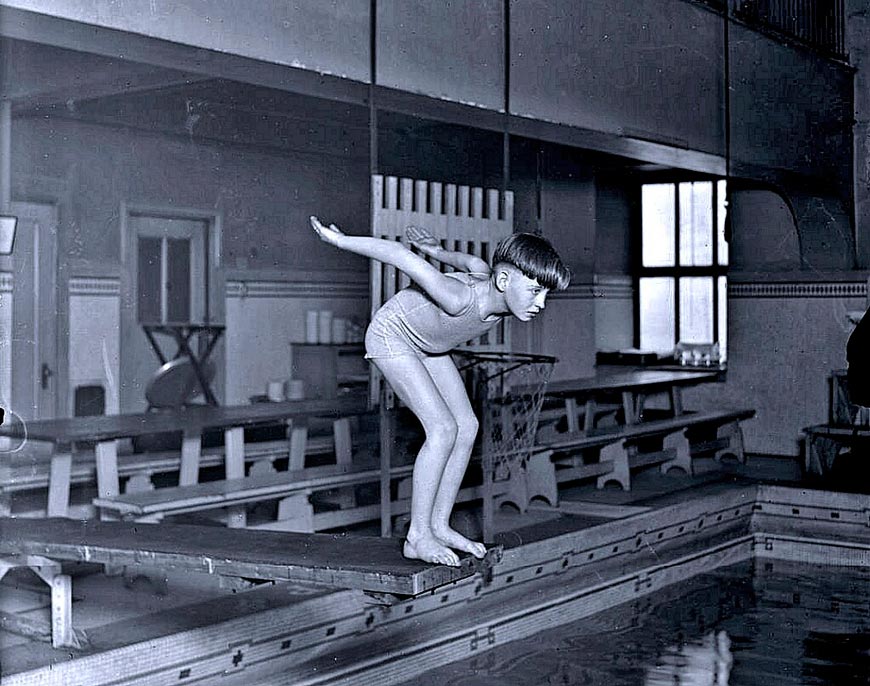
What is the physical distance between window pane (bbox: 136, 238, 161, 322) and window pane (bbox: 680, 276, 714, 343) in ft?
19.7

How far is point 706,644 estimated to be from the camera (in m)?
5.75

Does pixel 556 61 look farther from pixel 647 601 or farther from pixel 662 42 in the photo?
pixel 647 601

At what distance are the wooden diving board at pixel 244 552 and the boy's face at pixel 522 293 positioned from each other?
0.77 meters

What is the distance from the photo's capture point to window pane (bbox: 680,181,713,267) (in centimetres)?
1315

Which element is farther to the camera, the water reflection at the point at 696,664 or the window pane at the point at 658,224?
the window pane at the point at 658,224

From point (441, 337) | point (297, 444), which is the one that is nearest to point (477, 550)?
point (441, 337)

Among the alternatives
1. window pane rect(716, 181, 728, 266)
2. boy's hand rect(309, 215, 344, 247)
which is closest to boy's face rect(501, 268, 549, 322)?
boy's hand rect(309, 215, 344, 247)

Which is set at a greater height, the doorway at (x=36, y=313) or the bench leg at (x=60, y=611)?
the doorway at (x=36, y=313)

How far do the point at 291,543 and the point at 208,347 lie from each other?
6.22 meters

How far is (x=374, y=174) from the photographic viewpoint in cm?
600

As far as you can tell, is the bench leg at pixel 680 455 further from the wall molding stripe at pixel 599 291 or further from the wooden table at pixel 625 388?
the wall molding stripe at pixel 599 291

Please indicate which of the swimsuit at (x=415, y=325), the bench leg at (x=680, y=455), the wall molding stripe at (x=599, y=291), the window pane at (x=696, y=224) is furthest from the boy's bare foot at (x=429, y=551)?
the window pane at (x=696, y=224)

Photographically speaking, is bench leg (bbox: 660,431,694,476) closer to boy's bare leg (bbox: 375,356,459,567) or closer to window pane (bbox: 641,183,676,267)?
window pane (bbox: 641,183,676,267)

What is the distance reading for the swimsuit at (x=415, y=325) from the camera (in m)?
3.54
